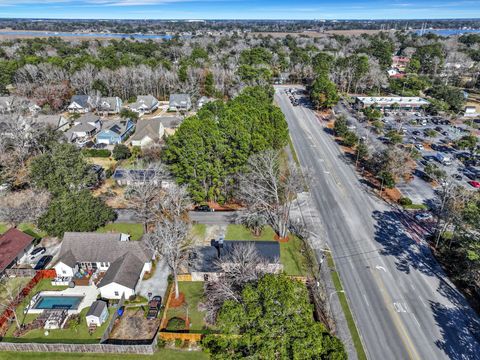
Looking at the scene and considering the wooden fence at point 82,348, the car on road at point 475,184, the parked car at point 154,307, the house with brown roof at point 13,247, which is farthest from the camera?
the car on road at point 475,184

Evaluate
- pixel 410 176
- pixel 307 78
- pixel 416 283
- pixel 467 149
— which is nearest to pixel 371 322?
pixel 416 283

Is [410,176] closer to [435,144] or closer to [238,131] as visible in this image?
[435,144]

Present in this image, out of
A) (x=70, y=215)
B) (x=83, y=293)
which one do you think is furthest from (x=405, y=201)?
(x=70, y=215)

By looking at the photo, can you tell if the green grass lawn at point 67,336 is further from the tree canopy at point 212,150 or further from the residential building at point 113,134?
the residential building at point 113,134

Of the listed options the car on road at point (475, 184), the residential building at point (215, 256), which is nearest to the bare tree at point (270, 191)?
the residential building at point (215, 256)

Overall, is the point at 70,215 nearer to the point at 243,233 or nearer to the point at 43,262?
the point at 43,262

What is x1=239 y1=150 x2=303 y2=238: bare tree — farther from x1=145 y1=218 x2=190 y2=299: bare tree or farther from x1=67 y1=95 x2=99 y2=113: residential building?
x1=67 y1=95 x2=99 y2=113: residential building
